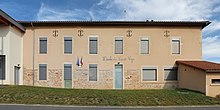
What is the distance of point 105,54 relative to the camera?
27969 millimetres

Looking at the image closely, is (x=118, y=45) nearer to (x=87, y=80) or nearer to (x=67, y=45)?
(x=87, y=80)

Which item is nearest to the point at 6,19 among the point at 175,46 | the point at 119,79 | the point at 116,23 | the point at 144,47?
the point at 116,23

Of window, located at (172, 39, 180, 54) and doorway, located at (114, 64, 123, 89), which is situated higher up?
window, located at (172, 39, 180, 54)

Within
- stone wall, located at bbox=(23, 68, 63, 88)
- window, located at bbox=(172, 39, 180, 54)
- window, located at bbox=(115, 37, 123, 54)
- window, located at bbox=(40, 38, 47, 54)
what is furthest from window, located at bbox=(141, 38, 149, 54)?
window, located at bbox=(40, 38, 47, 54)

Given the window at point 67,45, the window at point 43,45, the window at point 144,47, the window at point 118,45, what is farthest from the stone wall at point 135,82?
the window at point 43,45

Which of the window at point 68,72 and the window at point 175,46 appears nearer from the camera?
the window at point 68,72

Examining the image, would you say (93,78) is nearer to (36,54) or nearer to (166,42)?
(36,54)

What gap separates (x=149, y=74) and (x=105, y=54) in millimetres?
4494

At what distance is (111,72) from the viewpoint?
1099 inches

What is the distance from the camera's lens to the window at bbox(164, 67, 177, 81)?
92.3 ft

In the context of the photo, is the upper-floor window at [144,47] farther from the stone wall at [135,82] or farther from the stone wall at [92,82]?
the stone wall at [92,82]

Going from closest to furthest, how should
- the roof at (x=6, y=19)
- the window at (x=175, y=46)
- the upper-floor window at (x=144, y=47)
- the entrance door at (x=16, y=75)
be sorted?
the roof at (x=6, y=19) < the entrance door at (x=16, y=75) < the upper-floor window at (x=144, y=47) < the window at (x=175, y=46)

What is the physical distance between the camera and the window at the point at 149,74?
92.1 ft

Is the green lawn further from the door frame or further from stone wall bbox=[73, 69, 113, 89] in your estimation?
stone wall bbox=[73, 69, 113, 89]
